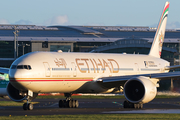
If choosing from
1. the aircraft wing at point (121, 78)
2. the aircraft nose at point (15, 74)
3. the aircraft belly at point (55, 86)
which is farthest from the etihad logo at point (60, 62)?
the aircraft wing at point (121, 78)

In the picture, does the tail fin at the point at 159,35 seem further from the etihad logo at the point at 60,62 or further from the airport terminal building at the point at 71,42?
the airport terminal building at the point at 71,42

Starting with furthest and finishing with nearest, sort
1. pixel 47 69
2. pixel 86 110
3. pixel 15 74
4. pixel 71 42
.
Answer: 1. pixel 71 42
2. pixel 86 110
3. pixel 47 69
4. pixel 15 74

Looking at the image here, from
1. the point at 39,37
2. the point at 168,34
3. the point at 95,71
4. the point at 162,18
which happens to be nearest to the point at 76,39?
the point at 39,37

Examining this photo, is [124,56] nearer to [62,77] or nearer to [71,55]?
[71,55]

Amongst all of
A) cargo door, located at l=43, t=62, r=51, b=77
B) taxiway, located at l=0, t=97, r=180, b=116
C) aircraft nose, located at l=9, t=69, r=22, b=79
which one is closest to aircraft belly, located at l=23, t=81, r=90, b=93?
cargo door, located at l=43, t=62, r=51, b=77

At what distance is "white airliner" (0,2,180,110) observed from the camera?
28469 millimetres

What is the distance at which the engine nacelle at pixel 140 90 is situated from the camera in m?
29.9

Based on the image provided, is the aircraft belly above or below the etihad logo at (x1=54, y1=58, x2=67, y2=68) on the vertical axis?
below

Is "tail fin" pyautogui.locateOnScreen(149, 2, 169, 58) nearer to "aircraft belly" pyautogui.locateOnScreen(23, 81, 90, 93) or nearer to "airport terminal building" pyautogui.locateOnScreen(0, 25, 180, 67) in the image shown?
"aircraft belly" pyautogui.locateOnScreen(23, 81, 90, 93)

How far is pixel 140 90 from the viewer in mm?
31562

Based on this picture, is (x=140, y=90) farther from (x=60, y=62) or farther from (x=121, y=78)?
(x=60, y=62)

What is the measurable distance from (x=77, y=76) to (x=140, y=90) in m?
5.60

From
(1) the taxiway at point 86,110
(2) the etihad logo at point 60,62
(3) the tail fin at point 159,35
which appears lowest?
(1) the taxiway at point 86,110

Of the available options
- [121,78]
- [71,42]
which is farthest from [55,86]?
[71,42]
